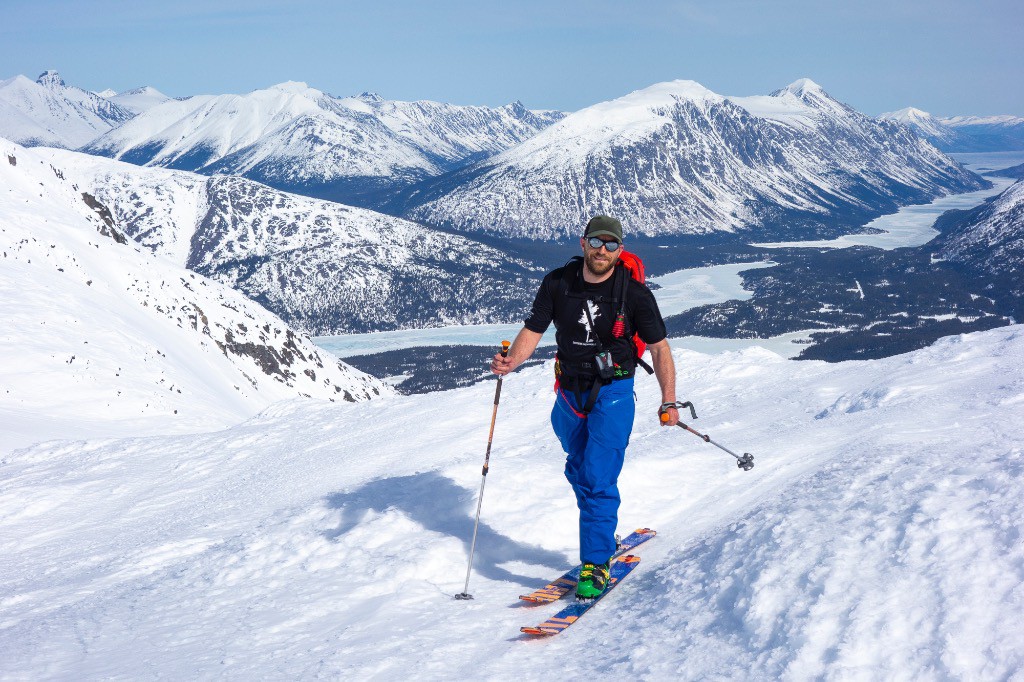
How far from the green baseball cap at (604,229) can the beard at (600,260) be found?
173mm

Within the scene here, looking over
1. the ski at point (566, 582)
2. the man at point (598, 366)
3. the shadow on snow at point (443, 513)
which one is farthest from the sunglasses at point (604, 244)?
the shadow on snow at point (443, 513)

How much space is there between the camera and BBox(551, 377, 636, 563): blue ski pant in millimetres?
8336

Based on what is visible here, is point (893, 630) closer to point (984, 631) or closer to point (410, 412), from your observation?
point (984, 631)

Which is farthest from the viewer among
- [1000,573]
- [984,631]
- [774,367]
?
[774,367]

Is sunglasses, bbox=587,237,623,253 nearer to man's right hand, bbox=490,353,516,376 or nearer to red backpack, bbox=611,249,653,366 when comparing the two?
red backpack, bbox=611,249,653,366

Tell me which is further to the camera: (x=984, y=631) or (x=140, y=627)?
(x=140, y=627)

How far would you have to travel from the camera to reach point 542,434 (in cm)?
1569

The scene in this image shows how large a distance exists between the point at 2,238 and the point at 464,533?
5252cm

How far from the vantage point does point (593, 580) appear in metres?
8.22

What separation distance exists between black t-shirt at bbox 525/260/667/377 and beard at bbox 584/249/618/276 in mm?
174

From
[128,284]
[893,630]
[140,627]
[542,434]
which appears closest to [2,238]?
[128,284]

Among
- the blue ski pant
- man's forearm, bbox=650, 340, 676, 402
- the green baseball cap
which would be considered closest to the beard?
the green baseball cap

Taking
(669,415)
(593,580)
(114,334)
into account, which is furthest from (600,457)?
(114,334)

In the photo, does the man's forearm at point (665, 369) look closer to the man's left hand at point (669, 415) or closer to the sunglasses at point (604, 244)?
the man's left hand at point (669, 415)
